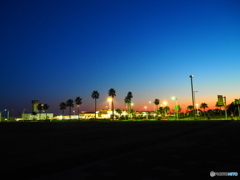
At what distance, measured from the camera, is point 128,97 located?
127625 mm
